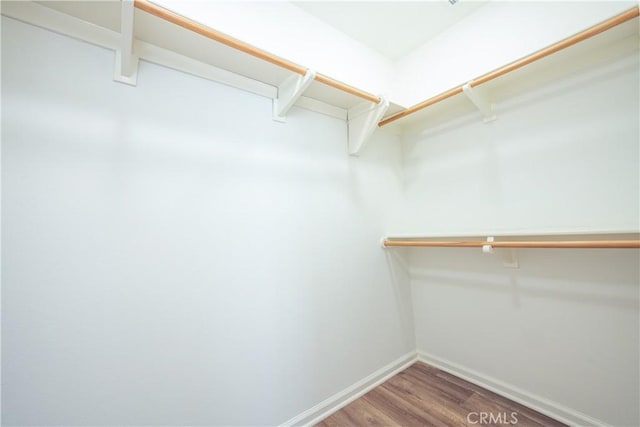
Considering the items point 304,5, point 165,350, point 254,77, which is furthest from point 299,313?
point 304,5

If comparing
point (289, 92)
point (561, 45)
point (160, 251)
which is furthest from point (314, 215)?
point (561, 45)

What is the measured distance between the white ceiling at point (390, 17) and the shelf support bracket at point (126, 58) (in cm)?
104

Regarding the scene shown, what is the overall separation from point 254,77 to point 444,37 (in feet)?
4.78

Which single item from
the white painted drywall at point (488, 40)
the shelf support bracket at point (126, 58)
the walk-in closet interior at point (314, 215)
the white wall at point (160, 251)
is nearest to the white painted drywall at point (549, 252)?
the walk-in closet interior at point (314, 215)

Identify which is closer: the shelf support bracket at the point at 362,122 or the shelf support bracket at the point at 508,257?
the shelf support bracket at the point at 508,257

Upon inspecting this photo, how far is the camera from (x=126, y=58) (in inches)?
37.5

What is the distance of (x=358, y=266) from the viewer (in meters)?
1.71

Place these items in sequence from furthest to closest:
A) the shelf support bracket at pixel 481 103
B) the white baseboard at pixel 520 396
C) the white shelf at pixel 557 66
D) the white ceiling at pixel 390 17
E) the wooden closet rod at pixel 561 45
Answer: the white ceiling at pixel 390 17 → the shelf support bracket at pixel 481 103 → the white baseboard at pixel 520 396 → the white shelf at pixel 557 66 → the wooden closet rod at pixel 561 45

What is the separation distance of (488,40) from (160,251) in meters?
2.26

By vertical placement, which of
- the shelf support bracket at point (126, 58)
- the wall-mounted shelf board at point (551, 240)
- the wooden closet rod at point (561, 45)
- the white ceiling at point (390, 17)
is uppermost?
the white ceiling at point (390, 17)

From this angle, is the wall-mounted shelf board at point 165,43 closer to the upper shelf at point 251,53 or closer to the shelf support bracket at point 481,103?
the upper shelf at point 251,53

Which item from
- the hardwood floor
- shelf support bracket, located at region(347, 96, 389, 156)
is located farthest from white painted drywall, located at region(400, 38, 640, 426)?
shelf support bracket, located at region(347, 96, 389, 156)

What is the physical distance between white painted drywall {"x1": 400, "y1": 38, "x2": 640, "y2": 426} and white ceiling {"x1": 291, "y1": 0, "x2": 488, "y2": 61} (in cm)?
69

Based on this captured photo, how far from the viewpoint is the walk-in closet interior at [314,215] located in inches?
34.4
